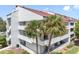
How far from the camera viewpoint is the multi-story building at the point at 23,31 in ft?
8.04

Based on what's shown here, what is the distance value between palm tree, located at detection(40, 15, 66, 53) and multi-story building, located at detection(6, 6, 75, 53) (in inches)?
2.3

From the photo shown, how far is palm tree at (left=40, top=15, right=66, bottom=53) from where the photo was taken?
7.88ft

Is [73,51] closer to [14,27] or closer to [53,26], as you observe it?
[53,26]

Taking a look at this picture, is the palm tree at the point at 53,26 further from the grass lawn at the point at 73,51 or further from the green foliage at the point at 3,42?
the green foliage at the point at 3,42

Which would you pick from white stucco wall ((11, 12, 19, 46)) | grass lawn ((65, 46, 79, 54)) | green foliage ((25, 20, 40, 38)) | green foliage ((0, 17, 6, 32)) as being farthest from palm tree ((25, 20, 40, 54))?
grass lawn ((65, 46, 79, 54))

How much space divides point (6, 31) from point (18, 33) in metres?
0.15

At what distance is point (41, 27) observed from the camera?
Answer: 2432 millimetres

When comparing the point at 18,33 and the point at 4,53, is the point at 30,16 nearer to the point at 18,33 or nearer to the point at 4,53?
the point at 18,33

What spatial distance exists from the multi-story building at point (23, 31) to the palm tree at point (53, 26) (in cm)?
6

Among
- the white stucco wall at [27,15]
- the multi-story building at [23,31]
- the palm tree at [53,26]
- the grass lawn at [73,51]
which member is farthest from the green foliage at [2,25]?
the grass lawn at [73,51]

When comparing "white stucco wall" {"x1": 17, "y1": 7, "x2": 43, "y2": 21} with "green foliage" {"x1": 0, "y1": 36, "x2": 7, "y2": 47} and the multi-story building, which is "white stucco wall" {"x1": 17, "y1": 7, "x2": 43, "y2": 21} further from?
"green foliage" {"x1": 0, "y1": 36, "x2": 7, "y2": 47}

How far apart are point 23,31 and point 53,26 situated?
1.20 ft
